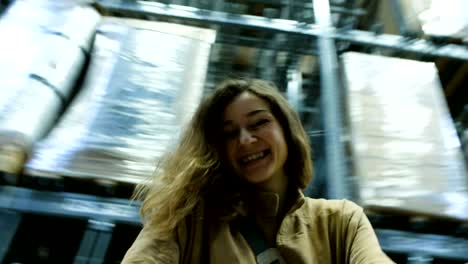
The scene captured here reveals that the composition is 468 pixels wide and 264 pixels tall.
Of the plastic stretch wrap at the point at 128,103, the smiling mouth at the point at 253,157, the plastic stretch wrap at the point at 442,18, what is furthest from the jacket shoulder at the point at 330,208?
the plastic stretch wrap at the point at 442,18

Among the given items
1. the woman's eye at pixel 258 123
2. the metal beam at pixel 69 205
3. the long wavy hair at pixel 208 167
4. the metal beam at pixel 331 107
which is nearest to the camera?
the long wavy hair at pixel 208 167

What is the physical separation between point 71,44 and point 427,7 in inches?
113

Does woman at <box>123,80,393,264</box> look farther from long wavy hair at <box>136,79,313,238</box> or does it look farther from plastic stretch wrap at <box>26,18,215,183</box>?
plastic stretch wrap at <box>26,18,215,183</box>

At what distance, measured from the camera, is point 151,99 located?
8.47 feet

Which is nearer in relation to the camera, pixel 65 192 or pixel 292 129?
pixel 292 129

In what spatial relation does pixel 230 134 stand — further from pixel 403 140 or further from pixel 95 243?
pixel 403 140

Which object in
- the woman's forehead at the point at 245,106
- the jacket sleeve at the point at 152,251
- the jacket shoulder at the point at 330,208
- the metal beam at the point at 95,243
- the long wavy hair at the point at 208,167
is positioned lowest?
the metal beam at the point at 95,243

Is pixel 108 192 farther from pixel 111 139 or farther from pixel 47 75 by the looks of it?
pixel 47 75

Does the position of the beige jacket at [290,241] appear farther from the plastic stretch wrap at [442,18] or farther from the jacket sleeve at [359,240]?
the plastic stretch wrap at [442,18]

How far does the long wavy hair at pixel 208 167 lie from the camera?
4.85ft

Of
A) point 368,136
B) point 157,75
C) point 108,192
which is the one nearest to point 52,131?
point 108,192

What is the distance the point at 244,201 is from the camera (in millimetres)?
1556

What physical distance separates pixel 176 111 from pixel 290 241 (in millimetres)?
1340

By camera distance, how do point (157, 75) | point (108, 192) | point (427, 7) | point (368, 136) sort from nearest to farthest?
1. point (108, 192)
2. point (368, 136)
3. point (157, 75)
4. point (427, 7)
